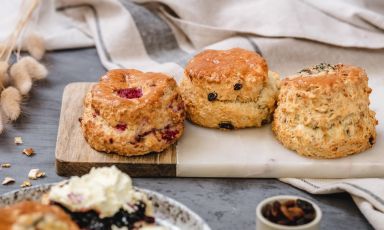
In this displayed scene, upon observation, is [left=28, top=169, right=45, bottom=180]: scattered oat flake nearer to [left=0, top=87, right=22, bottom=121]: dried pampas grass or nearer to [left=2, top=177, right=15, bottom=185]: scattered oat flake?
[left=2, top=177, right=15, bottom=185]: scattered oat flake

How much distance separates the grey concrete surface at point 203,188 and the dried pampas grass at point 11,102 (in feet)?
0.14

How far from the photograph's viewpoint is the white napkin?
8.26 feet

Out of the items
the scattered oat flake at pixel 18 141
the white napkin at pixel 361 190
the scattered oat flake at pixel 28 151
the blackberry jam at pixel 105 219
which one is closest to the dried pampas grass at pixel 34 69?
the scattered oat flake at pixel 18 141

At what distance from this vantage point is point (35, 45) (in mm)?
3939

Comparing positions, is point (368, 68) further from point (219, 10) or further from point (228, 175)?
point (228, 175)

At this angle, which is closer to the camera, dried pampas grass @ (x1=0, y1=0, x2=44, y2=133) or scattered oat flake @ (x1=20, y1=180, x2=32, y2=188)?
scattered oat flake @ (x1=20, y1=180, x2=32, y2=188)

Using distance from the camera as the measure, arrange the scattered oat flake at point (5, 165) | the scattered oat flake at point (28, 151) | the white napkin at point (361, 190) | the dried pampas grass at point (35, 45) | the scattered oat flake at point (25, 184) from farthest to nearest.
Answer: the dried pampas grass at point (35, 45), the scattered oat flake at point (28, 151), the scattered oat flake at point (5, 165), the scattered oat flake at point (25, 184), the white napkin at point (361, 190)

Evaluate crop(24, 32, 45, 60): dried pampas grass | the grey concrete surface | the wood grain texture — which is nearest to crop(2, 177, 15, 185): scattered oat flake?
the grey concrete surface

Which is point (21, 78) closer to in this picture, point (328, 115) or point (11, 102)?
point (11, 102)

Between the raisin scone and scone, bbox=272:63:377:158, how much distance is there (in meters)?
0.91

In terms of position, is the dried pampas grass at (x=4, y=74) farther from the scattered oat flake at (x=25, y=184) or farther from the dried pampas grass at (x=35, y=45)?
the scattered oat flake at (x=25, y=184)

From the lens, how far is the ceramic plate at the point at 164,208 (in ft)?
7.25

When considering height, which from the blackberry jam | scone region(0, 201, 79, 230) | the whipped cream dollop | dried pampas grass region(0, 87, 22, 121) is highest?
scone region(0, 201, 79, 230)

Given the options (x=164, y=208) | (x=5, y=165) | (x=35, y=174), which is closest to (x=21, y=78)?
(x=5, y=165)
